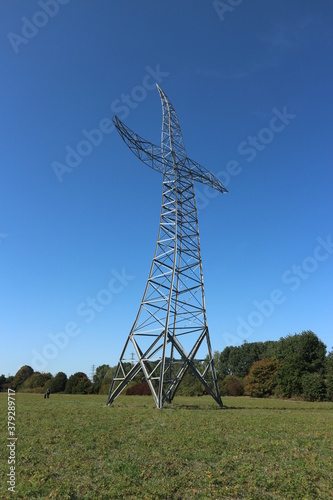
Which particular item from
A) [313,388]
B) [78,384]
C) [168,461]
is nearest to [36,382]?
[78,384]

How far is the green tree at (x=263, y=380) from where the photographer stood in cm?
4766

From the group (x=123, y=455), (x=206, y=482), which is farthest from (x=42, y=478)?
(x=206, y=482)

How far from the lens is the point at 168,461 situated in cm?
803

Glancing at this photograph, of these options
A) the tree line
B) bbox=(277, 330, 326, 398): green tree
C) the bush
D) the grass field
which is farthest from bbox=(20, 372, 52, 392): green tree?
the grass field

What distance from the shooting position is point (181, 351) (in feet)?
64.4

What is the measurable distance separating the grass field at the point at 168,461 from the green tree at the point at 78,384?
125ft

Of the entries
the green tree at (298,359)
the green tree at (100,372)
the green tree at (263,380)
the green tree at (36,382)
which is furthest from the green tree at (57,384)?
the green tree at (100,372)

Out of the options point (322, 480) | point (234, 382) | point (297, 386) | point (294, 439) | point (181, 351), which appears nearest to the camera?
point (322, 480)

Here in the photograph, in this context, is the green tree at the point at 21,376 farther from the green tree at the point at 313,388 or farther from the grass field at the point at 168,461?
the grass field at the point at 168,461

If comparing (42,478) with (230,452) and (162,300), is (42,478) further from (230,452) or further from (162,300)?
(162,300)

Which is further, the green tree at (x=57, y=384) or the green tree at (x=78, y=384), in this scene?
the green tree at (x=57, y=384)

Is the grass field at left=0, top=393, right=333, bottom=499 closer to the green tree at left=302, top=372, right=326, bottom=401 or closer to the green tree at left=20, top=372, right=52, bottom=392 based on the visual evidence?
the green tree at left=302, top=372, right=326, bottom=401

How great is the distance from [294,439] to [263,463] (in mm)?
2995

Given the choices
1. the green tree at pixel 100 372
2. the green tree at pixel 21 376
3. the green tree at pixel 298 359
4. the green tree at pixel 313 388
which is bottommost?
the green tree at pixel 100 372
